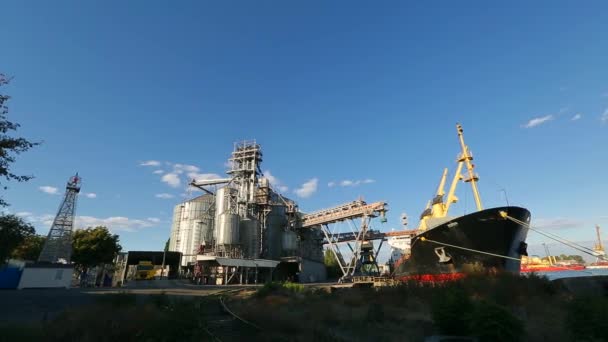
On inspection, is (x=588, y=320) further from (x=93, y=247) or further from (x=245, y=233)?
(x=93, y=247)

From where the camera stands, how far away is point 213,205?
64438 millimetres

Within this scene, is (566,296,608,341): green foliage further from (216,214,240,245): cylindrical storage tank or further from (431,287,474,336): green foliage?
(216,214,240,245): cylindrical storage tank

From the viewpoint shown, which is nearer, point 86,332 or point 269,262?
point 86,332

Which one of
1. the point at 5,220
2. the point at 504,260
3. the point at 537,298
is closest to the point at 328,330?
the point at 537,298

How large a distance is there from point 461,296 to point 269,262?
42310 millimetres

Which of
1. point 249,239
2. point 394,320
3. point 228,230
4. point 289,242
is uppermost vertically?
point 228,230

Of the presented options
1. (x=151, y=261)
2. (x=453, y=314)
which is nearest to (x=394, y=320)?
(x=453, y=314)

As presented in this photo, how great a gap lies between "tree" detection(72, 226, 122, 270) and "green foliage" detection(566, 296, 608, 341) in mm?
56409

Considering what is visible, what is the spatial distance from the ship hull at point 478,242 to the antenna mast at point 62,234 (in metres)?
52.2

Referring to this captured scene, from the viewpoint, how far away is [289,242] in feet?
177

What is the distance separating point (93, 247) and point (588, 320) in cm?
5681

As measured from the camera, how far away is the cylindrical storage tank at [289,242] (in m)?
53.9

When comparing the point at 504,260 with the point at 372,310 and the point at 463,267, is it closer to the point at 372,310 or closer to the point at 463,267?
the point at 463,267

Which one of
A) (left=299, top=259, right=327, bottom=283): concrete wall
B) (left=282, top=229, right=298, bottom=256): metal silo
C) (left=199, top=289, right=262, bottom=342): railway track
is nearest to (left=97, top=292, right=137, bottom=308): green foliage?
(left=199, top=289, right=262, bottom=342): railway track
